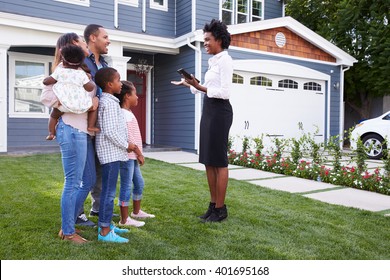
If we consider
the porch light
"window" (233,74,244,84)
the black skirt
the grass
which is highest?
the porch light

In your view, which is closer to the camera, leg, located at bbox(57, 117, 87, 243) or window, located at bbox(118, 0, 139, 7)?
leg, located at bbox(57, 117, 87, 243)

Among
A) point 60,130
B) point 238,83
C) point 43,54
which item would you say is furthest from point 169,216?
point 43,54

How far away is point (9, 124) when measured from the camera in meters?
9.22

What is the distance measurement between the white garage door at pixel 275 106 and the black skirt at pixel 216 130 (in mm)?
6189

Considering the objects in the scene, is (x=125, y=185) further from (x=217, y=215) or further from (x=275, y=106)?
(x=275, y=106)

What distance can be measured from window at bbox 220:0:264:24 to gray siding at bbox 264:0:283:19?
0.68ft

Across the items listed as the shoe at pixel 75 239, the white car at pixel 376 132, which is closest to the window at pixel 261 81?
the white car at pixel 376 132

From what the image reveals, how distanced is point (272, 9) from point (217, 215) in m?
10.4

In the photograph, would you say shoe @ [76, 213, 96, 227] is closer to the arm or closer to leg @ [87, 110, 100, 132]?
leg @ [87, 110, 100, 132]

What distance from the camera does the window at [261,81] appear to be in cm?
1029

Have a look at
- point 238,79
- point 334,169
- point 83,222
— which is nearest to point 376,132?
point 238,79

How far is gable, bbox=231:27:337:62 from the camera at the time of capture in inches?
396

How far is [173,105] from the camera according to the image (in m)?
10.5

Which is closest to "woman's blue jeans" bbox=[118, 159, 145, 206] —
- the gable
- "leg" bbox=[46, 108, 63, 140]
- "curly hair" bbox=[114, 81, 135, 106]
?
"curly hair" bbox=[114, 81, 135, 106]
